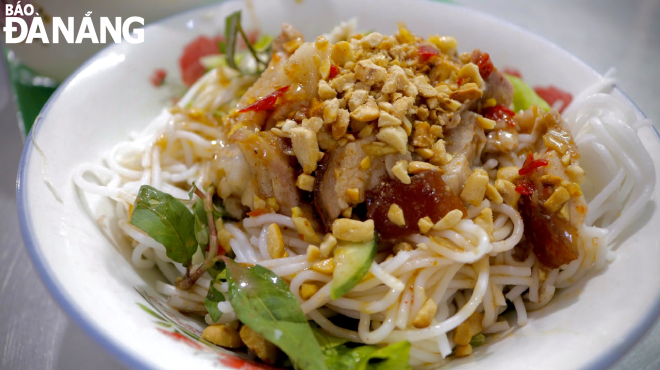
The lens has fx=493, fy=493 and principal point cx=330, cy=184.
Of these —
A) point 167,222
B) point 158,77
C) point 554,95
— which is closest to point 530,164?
point 554,95

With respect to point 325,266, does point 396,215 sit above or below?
above

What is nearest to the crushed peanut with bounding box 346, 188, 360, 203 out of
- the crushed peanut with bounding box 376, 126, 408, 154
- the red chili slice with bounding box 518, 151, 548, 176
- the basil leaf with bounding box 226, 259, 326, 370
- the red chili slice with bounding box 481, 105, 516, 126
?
the crushed peanut with bounding box 376, 126, 408, 154

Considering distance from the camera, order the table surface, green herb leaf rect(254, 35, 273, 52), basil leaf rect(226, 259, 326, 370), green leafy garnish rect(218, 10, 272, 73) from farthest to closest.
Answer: green herb leaf rect(254, 35, 273, 52) → green leafy garnish rect(218, 10, 272, 73) → the table surface → basil leaf rect(226, 259, 326, 370)

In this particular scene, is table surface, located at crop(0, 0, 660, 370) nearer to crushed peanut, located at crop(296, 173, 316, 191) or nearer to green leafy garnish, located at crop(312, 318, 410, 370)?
green leafy garnish, located at crop(312, 318, 410, 370)

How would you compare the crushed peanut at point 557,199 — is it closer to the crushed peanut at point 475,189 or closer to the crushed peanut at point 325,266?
the crushed peanut at point 475,189

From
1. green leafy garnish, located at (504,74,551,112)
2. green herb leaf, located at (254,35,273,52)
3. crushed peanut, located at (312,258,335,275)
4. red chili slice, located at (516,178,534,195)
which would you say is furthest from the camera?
green herb leaf, located at (254,35,273,52)

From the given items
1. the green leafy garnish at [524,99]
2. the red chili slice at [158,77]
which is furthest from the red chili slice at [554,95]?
the red chili slice at [158,77]

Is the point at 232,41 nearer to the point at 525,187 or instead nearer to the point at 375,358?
the point at 525,187
